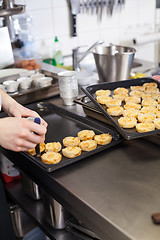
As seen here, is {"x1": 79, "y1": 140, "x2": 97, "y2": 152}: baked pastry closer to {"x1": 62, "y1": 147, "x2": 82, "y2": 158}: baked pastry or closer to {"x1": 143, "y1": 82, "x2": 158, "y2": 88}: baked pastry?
{"x1": 62, "y1": 147, "x2": 82, "y2": 158}: baked pastry

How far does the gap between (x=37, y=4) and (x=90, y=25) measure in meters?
0.65

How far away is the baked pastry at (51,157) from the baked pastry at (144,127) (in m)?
0.34

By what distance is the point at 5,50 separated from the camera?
227 cm

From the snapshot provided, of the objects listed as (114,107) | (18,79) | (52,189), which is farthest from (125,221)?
(18,79)

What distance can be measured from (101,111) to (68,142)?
0.21 meters

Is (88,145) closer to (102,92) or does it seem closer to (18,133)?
(18,133)

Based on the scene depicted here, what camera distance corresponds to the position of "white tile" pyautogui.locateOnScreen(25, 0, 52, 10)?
2609 millimetres

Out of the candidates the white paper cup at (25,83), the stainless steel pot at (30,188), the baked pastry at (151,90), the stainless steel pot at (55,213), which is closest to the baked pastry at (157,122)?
the baked pastry at (151,90)

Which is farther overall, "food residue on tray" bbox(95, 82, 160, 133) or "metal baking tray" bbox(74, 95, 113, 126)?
"metal baking tray" bbox(74, 95, 113, 126)

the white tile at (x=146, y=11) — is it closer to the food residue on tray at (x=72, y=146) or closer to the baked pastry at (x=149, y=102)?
the baked pastry at (x=149, y=102)

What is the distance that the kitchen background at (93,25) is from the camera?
9.02 ft

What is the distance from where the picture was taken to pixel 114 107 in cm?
147

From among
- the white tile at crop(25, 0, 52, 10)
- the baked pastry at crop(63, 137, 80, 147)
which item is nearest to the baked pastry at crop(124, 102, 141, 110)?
the baked pastry at crop(63, 137, 80, 147)

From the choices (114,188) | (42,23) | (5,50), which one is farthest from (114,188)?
(42,23)
